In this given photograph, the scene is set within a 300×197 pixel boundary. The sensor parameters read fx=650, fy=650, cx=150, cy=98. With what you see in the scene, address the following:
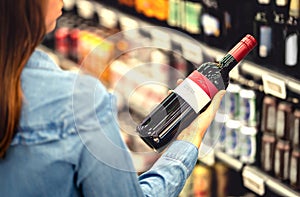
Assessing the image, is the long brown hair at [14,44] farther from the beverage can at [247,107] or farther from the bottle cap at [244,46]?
the beverage can at [247,107]

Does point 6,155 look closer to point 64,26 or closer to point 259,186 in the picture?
point 259,186

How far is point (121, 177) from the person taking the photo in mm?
1263

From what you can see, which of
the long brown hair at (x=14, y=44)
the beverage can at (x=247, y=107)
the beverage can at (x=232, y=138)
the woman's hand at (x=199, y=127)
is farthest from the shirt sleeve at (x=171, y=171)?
the beverage can at (x=232, y=138)

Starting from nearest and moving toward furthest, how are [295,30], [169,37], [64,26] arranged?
1. [295,30]
2. [169,37]
3. [64,26]

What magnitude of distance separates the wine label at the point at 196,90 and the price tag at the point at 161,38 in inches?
54.9

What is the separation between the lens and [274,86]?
7.84 feet

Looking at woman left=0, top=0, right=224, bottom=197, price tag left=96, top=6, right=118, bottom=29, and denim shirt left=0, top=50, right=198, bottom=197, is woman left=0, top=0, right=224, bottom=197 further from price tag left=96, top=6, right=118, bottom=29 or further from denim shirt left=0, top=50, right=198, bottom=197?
price tag left=96, top=6, right=118, bottom=29

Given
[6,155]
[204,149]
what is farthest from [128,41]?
[6,155]

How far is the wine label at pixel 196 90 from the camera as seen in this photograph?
1524mm

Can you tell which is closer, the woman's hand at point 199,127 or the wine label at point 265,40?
the woman's hand at point 199,127

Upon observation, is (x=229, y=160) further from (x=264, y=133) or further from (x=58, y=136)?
(x=58, y=136)

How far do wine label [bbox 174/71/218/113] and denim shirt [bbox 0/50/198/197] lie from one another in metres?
0.30

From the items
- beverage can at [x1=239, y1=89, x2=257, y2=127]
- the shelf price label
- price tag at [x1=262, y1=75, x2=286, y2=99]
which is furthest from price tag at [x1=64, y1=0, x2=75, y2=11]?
price tag at [x1=262, y1=75, x2=286, y2=99]

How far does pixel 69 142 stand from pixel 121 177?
0.12m
